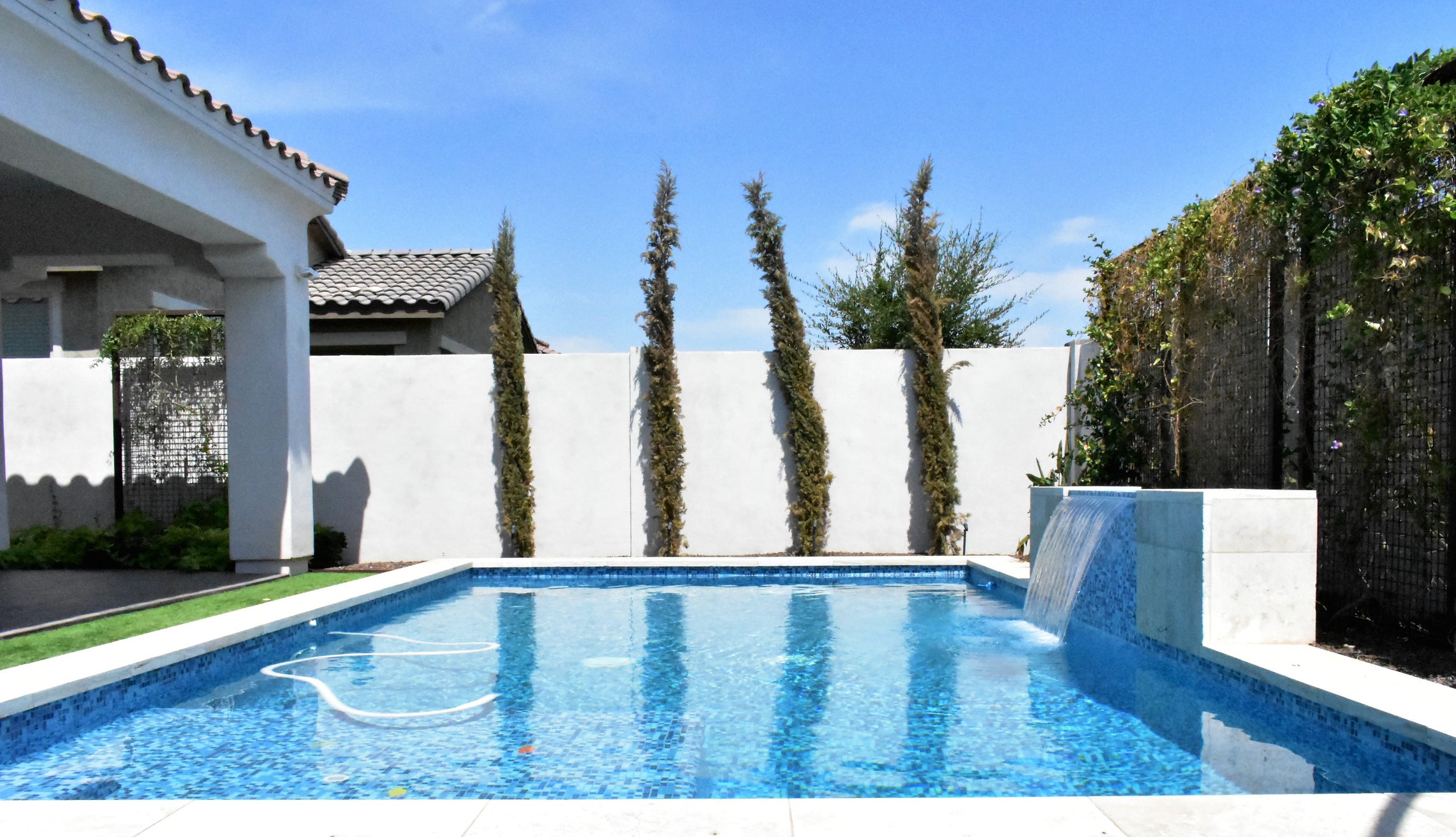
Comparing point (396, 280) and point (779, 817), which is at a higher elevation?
point (396, 280)

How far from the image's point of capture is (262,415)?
9.27 meters

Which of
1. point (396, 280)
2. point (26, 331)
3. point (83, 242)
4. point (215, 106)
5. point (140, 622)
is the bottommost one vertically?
point (140, 622)

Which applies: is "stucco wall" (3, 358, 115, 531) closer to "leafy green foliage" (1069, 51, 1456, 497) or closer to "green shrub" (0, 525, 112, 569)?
"green shrub" (0, 525, 112, 569)

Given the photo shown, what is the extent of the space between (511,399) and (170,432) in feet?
14.0

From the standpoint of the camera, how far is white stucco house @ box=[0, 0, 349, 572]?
246 inches

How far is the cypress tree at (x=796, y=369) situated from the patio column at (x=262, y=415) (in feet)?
17.0

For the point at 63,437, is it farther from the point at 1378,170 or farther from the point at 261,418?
the point at 1378,170

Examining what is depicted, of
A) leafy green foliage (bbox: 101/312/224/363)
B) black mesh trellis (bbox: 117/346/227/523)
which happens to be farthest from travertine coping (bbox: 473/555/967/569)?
leafy green foliage (bbox: 101/312/224/363)

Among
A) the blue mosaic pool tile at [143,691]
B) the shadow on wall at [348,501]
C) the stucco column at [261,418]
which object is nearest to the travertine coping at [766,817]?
the blue mosaic pool tile at [143,691]

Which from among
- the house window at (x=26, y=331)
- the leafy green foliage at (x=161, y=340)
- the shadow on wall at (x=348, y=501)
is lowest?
the shadow on wall at (x=348, y=501)

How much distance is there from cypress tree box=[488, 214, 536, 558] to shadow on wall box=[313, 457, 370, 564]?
1759 millimetres

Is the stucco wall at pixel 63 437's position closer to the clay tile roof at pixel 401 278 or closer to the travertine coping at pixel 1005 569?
the clay tile roof at pixel 401 278

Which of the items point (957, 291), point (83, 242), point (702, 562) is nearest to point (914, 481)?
point (702, 562)

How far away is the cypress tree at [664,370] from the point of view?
1128 cm
